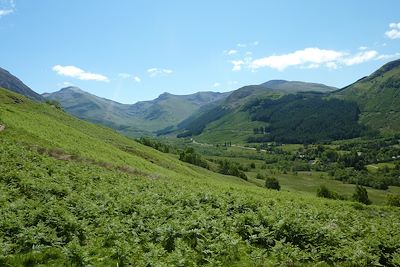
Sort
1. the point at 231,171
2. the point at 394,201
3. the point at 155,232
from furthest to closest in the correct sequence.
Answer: the point at 231,171
the point at 394,201
the point at 155,232

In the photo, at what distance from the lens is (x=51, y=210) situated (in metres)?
21.6

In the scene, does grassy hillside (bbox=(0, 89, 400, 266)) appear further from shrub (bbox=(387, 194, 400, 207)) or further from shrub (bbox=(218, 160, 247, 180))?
shrub (bbox=(218, 160, 247, 180))

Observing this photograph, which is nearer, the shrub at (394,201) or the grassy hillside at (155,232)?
the grassy hillside at (155,232)

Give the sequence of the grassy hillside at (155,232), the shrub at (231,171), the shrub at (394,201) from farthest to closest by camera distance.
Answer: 1. the shrub at (231,171)
2. the shrub at (394,201)
3. the grassy hillside at (155,232)

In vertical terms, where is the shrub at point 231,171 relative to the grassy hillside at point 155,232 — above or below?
below

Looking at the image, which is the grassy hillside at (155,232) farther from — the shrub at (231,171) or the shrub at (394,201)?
the shrub at (231,171)

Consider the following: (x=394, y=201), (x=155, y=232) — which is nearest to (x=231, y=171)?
(x=394, y=201)

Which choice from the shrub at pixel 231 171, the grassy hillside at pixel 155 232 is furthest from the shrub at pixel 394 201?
the grassy hillside at pixel 155 232

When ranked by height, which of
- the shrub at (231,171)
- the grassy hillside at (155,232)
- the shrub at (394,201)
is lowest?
the shrub at (394,201)

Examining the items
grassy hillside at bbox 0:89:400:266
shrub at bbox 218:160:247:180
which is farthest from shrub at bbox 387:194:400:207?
grassy hillside at bbox 0:89:400:266

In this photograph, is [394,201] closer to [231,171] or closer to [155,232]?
[231,171]

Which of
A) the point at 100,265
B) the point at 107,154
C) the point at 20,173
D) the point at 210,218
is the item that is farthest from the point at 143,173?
the point at 100,265

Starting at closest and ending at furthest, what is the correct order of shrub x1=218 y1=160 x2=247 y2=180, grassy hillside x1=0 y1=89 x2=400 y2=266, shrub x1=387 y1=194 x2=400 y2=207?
grassy hillside x1=0 y1=89 x2=400 y2=266, shrub x1=387 y1=194 x2=400 y2=207, shrub x1=218 y1=160 x2=247 y2=180

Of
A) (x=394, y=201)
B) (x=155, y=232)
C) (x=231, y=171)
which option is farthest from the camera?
(x=231, y=171)
